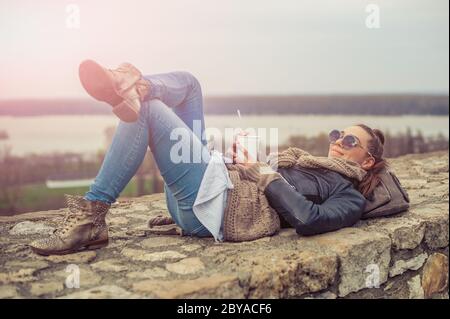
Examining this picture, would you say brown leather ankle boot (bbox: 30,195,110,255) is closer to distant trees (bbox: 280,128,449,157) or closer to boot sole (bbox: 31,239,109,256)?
boot sole (bbox: 31,239,109,256)

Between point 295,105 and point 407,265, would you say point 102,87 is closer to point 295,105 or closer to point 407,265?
point 407,265

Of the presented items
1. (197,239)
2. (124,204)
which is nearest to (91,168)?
(124,204)

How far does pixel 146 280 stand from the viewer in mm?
2549

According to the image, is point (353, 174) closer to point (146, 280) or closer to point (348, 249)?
point (348, 249)

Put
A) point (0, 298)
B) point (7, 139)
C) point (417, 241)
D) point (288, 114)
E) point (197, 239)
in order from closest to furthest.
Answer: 1. point (0, 298)
2. point (197, 239)
3. point (417, 241)
4. point (7, 139)
5. point (288, 114)

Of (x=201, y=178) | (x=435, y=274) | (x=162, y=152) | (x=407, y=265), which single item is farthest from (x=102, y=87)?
(x=435, y=274)

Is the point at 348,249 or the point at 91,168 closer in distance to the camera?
the point at 348,249

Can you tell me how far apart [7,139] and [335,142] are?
7125 millimetres

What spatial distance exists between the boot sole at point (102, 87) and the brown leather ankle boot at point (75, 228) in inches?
20.4

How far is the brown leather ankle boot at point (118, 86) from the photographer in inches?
102

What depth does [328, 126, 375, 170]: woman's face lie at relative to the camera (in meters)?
3.36

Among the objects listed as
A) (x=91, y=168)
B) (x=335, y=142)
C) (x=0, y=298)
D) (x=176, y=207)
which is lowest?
(x=91, y=168)

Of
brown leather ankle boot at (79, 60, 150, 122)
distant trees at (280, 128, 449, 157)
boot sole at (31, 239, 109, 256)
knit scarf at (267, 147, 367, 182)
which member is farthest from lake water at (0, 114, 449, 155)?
brown leather ankle boot at (79, 60, 150, 122)

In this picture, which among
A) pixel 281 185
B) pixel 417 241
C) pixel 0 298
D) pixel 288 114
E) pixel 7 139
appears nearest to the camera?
pixel 0 298
